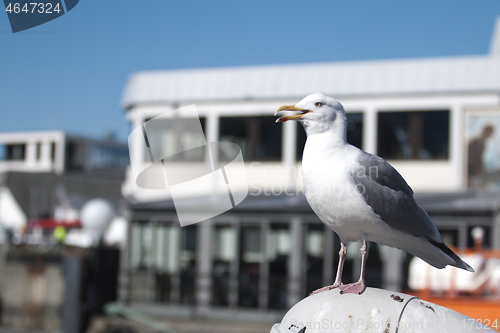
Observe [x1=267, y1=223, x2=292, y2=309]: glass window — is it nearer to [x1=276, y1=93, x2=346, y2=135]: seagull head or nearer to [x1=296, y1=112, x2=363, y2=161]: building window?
[x1=296, y1=112, x2=363, y2=161]: building window

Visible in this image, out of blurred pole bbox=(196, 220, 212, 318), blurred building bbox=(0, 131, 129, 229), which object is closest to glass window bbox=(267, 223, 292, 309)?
blurred pole bbox=(196, 220, 212, 318)

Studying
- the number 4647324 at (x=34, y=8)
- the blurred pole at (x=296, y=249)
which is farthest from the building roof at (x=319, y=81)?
the number 4647324 at (x=34, y=8)

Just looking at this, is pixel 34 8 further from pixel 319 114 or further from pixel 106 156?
pixel 106 156

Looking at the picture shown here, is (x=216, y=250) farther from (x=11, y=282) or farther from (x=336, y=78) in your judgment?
(x=11, y=282)

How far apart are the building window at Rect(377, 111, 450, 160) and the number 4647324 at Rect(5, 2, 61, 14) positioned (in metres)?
13.0

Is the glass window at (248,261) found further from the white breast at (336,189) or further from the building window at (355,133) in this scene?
the white breast at (336,189)

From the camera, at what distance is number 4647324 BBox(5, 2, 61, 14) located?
5.11 m

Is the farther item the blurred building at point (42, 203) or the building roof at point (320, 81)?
the blurred building at point (42, 203)

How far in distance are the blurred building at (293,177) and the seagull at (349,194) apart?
12623 millimetres

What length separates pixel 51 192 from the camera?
1895 inches

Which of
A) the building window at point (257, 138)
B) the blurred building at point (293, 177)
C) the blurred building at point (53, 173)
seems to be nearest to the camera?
the blurred building at point (293, 177)

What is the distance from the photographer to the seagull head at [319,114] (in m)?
2.87

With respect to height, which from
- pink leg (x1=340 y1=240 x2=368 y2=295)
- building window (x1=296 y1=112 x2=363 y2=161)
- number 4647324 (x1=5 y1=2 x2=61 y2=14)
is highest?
number 4647324 (x1=5 y1=2 x2=61 y2=14)

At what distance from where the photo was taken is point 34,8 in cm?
520
